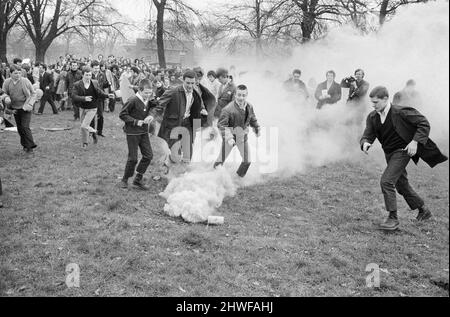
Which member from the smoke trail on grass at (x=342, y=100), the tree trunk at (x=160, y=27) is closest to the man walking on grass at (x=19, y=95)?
the smoke trail on grass at (x=342, y=100)

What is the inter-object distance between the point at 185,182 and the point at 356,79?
22.1 ft

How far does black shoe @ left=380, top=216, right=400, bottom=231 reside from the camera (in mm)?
6085

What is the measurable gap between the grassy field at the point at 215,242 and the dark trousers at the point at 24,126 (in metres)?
1.39

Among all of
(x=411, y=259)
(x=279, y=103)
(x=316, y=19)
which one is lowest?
(x=411, y=259)

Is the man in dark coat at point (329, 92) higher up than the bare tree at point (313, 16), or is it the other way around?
the bare tree at point (313, 16)

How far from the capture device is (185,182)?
677cm

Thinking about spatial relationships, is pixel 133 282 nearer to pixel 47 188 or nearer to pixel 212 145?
pixel 47 188

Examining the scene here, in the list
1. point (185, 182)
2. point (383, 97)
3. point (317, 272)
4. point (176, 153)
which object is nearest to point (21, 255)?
point (185, 182)

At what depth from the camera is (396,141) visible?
6.12 m

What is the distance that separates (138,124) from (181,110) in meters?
1.15

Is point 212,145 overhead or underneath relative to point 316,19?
underneath

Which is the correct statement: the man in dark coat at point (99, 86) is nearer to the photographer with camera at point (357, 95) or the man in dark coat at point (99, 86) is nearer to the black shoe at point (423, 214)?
the photographer with camera at point (357, 95)

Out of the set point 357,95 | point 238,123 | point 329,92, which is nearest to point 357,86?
point 357,95

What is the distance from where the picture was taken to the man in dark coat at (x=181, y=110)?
780 cm
